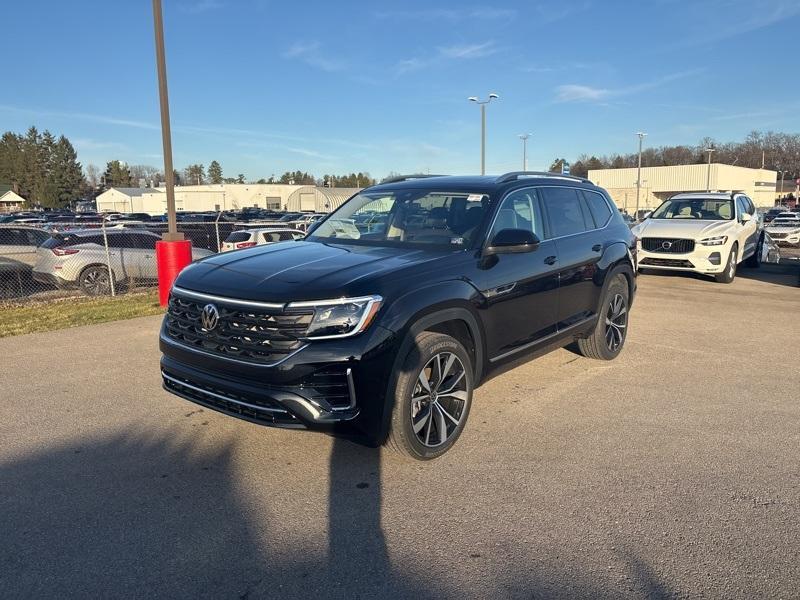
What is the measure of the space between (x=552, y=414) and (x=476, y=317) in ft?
4.08

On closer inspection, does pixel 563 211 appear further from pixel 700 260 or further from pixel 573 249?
pixel 700 260

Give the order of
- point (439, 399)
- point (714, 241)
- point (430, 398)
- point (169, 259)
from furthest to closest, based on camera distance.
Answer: point (714, 241)
point (169, 259)
point (439, 399)
point (430, 398)

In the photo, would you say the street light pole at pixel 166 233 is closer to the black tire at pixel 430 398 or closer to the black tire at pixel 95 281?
the black tire at pixel 95 281

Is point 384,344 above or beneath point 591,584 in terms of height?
above

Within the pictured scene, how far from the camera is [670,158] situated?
380 feet

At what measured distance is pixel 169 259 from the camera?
9.31 m

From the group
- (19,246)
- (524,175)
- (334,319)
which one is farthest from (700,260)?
(19,246)

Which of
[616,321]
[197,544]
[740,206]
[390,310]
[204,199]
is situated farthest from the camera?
[204,199]

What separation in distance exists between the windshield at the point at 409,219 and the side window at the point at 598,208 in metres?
1.84

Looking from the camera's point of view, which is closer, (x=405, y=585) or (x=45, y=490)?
(x=405, y=585)

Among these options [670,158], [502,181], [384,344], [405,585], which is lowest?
[405,585]

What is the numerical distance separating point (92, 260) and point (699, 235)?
12181mm

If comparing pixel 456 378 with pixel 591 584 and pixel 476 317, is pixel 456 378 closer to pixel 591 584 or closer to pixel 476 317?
pixel 476 317

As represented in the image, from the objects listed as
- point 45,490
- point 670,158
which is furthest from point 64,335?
point 670,158
